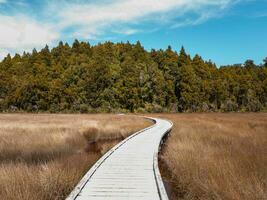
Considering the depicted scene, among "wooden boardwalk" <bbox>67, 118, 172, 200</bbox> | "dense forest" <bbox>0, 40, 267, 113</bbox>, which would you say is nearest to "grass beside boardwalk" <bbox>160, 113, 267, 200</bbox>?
"wooden boardwalk" <bbox>67, 118, 172, 200</bbox>

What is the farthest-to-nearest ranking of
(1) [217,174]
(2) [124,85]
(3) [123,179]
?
(2) [124,85]
(1) [217,174]
(3) [123,179]

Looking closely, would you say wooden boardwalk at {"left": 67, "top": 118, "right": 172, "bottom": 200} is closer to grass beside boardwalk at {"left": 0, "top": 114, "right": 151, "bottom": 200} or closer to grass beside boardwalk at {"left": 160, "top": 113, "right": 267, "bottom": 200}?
grass beside boardwalk at {"left": 0, "top": 114, "right": 151, "bottom": 200}

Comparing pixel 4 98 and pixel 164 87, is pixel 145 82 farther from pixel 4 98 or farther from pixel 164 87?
pixel 4 98

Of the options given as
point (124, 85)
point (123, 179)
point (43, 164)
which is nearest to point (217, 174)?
point (123, 179)

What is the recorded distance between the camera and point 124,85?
72.1 meters

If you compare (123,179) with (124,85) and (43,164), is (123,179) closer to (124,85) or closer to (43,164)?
(43,164)

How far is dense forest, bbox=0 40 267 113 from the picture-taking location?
6888 centimetres

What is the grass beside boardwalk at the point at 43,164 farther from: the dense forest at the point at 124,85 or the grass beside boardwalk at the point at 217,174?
the dense forest at the point at 124,85

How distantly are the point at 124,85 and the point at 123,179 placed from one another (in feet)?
209

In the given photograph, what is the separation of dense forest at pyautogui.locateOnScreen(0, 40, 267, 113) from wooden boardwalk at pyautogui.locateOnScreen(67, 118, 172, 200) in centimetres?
5443

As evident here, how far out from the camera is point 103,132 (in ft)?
74.4

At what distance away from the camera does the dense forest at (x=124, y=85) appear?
68.9 m

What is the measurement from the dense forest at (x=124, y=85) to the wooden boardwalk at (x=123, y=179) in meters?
54.4

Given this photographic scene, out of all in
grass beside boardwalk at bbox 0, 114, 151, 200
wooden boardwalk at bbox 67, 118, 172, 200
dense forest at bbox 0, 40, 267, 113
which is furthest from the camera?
dense forest at bbox 0, 40, 267, 113
